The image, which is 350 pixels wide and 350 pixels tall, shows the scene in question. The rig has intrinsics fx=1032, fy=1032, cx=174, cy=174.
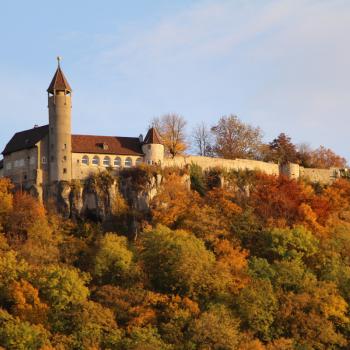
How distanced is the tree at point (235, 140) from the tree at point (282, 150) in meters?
1.82

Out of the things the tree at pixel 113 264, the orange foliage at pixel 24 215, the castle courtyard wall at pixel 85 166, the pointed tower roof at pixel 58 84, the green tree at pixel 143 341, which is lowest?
the green tree at pixel 143 341

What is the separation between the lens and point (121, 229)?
273 ft

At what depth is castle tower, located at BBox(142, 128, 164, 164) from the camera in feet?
285

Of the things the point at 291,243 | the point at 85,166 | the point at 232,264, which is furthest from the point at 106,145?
the point at 291,243

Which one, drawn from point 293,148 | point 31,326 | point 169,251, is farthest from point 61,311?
point 293,148

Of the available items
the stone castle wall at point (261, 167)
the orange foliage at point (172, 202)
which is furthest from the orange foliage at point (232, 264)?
the stone castle wall at point (261, 167)

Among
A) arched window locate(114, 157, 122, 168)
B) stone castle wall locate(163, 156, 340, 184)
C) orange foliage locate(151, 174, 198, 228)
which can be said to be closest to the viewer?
orange foliage locate(151, 174, 198, 228)

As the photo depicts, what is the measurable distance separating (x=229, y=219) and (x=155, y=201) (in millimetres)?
6223

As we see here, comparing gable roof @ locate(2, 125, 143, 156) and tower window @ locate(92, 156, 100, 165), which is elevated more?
gable roof @ locate(2, 125, 143, 156)

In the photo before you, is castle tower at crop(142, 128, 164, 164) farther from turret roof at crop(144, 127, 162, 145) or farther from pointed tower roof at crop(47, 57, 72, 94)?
pointed tower roof at crop(47, 57, 72, 94)

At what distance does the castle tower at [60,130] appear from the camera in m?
84.1

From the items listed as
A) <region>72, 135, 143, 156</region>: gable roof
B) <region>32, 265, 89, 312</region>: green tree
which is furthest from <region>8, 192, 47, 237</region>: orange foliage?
<region>32, 265, 89, 312</region>: green tree

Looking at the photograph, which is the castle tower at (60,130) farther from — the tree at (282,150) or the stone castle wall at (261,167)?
the tree at (282,150)

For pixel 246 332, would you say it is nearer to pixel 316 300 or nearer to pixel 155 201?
pixel 316 300
